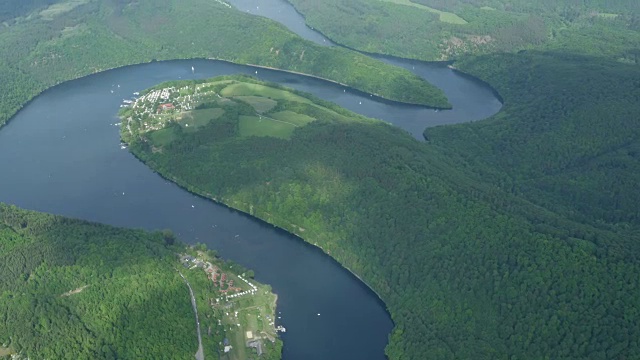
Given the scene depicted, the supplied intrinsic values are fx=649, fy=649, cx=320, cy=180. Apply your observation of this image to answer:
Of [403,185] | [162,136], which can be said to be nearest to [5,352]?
[403,185]

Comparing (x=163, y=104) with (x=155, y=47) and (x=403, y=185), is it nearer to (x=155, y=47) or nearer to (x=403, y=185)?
(x=155, y=47)

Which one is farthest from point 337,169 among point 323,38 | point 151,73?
point 323,38

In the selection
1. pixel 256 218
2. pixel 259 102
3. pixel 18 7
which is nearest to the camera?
pixel 256 218

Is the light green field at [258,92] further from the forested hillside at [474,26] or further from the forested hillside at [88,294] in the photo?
the forested hillside at [88,294]

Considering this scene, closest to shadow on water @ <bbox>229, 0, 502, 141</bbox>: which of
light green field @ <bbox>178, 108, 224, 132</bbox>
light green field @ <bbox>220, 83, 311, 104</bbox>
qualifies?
light green field @ <bbox>220, 83, 311, 104</bbox>

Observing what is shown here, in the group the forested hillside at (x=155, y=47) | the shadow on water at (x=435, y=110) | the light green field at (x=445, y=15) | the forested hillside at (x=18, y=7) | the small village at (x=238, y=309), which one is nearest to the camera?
the small village at (x=238, y=309)

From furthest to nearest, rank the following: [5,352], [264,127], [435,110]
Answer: [435,110] < [264,127] < [5,352]

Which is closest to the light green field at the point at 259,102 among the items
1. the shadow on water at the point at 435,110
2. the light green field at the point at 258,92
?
the light green field at the point at 258,92
